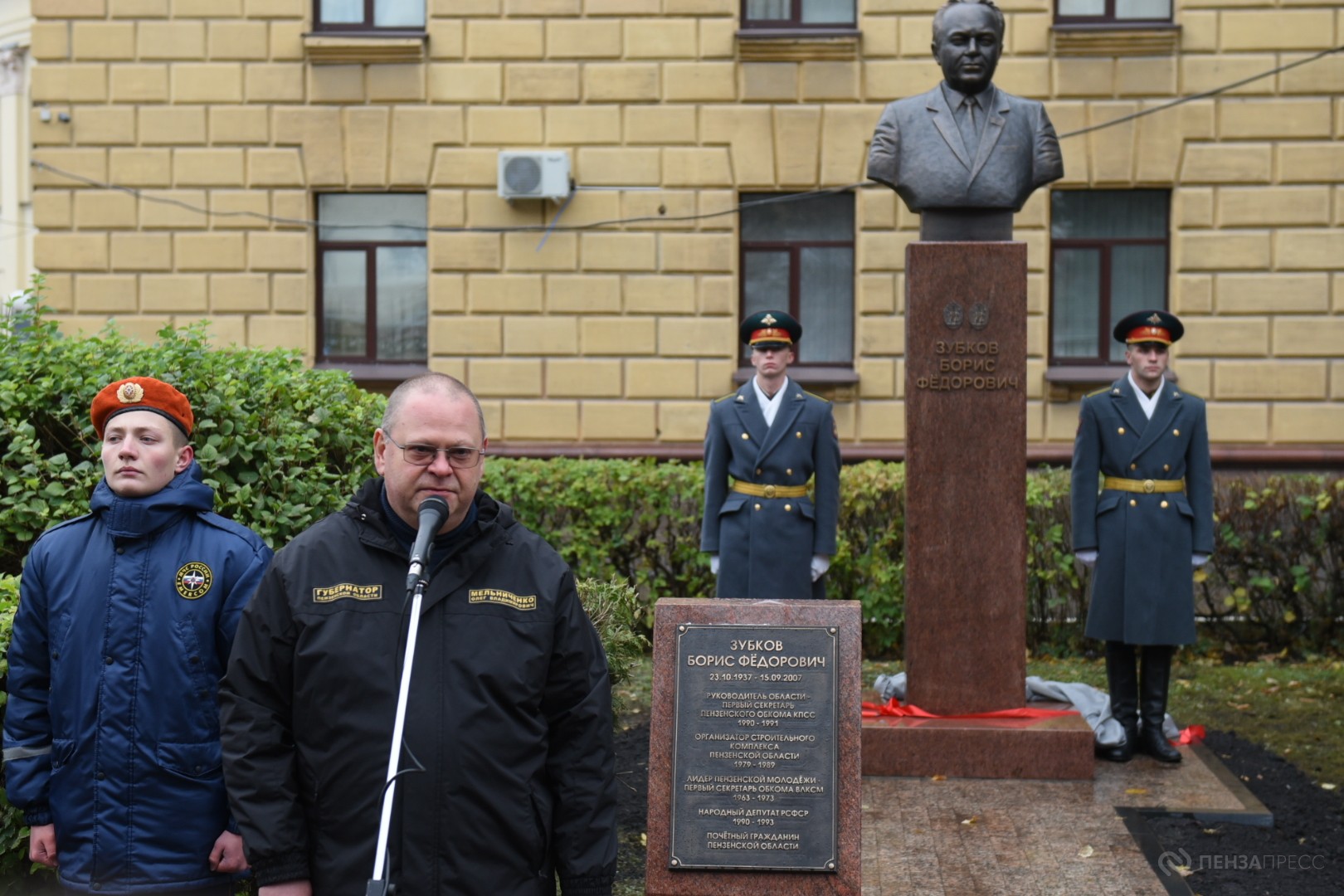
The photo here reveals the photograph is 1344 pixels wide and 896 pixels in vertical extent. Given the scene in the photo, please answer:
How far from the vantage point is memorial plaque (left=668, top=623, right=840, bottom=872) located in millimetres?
4602

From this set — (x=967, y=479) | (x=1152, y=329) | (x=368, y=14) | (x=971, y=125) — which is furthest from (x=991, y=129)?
(x=368, y=14)

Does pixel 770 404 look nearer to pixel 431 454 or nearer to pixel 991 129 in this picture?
pixel 991 129

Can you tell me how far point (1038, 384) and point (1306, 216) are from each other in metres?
2.85

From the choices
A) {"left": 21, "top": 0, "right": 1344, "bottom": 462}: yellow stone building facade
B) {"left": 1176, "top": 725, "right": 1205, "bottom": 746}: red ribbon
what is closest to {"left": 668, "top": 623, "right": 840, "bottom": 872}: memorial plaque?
{"left": 1176, "top": 725, "right": 1205, "bottom": 746}: red ribbon

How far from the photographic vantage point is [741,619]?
485 centimetres

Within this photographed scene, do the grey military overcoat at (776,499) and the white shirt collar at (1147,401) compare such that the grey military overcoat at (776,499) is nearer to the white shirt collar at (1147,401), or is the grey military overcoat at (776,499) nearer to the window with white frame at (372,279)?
the white shirt collar at (1147,401)

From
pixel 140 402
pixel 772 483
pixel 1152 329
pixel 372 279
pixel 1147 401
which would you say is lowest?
pixel 772 483

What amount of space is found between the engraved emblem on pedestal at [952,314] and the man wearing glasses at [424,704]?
450 centimetres

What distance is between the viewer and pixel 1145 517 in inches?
302

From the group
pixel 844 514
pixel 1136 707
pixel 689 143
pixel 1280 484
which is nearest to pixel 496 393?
pixel 689 143

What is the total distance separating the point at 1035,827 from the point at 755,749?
219 cm

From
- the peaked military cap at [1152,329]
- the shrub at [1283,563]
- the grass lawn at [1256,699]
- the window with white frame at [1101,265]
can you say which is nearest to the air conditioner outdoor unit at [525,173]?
the window with white frame at [1101,265]

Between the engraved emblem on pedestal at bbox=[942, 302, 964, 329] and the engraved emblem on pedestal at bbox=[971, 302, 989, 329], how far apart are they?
0.06 meters

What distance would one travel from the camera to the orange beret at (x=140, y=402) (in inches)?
164
